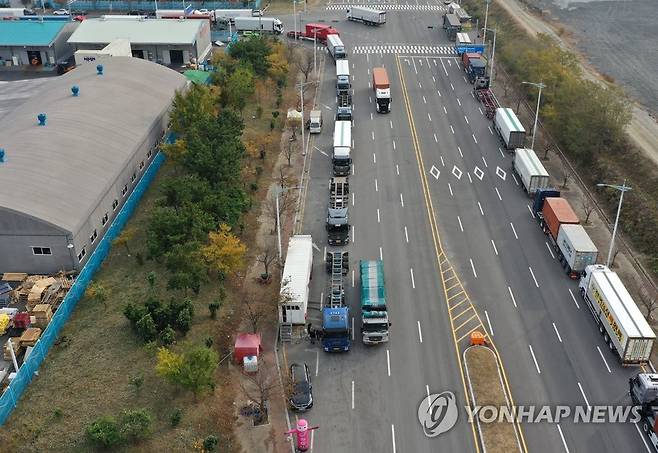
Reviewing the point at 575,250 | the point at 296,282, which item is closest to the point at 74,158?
the point at 296,282

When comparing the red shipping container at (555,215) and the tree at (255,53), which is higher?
the tree at (255,53)

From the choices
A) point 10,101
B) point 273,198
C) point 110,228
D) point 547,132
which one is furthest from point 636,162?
point 10,101

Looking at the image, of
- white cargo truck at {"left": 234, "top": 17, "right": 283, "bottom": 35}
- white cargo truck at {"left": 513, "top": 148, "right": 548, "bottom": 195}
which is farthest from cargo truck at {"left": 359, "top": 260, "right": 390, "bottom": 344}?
white cargo truck at {"left": 234, "top": 17, "right": 283, "bottom": 35}

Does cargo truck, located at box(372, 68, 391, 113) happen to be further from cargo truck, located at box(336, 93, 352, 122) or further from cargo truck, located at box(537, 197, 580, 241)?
cargo truck, located at box(537, 197, 580, 241)

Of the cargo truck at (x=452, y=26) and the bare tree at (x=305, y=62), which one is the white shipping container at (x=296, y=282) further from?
the cargo truck at (x=452, y=26)

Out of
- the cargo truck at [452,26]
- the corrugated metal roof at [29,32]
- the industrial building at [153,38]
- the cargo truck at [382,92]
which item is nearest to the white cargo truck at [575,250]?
the cargo truck at [382,92]

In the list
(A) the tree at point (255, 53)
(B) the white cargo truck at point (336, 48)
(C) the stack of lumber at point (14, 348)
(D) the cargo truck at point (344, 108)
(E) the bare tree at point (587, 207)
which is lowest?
(C) the stack of lumber at point (14, 348)

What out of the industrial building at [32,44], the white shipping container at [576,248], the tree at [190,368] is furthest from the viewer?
the industrial building at [32,44]
